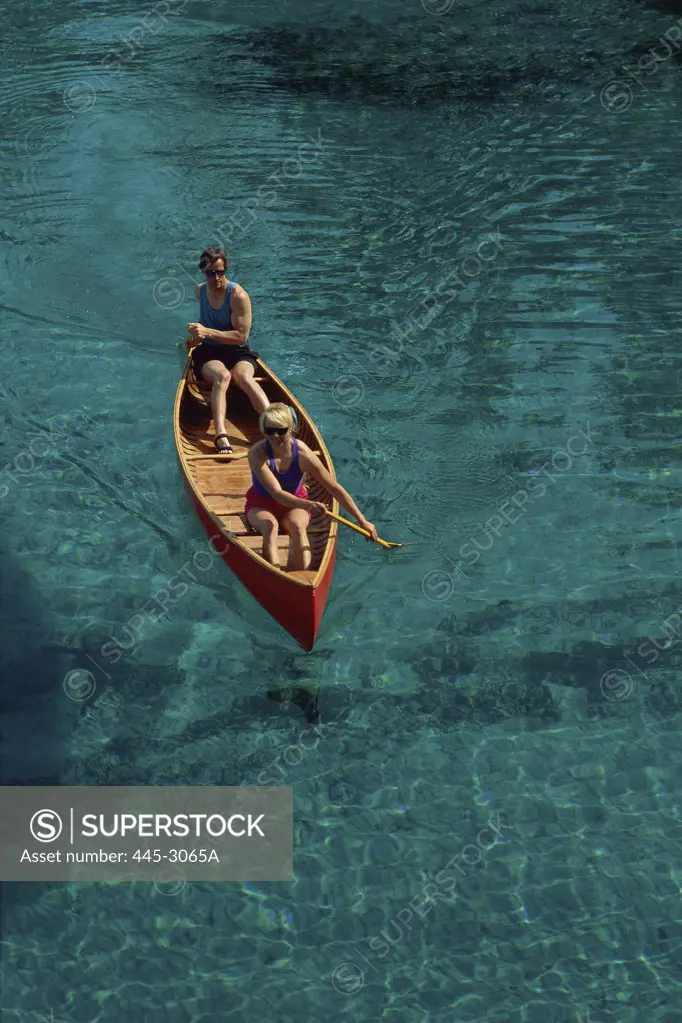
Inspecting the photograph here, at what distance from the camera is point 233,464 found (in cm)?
1316

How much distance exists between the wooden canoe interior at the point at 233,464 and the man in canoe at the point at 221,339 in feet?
0.79

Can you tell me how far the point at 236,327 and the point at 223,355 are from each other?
383 millimetres

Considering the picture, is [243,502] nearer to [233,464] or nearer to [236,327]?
[233,464]

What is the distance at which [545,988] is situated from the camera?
865cm

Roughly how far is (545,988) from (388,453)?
7.11 metres

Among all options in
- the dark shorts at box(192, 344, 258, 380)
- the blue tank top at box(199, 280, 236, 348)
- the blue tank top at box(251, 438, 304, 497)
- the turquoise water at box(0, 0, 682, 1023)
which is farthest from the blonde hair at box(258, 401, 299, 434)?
the blue tank top at box(199, 280, 236, 348)

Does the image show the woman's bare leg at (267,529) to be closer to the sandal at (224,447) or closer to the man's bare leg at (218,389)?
the sandal at (224,447)

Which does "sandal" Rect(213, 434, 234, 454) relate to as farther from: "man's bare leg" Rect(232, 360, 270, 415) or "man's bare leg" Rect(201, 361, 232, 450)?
"man's bare leg" Rect(232, 360, 270, 415)

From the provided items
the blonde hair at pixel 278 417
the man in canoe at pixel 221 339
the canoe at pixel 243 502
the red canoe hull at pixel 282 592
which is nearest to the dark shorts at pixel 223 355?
the man in canoe at pixel 221 339

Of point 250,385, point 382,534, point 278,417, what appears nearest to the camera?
point 278,417

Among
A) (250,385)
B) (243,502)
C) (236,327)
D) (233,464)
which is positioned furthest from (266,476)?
(236,327)

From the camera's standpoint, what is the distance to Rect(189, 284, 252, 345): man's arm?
1405 centimetres

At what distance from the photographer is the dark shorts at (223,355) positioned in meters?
14.2

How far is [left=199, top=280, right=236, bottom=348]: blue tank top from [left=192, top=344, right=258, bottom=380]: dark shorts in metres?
0.05
